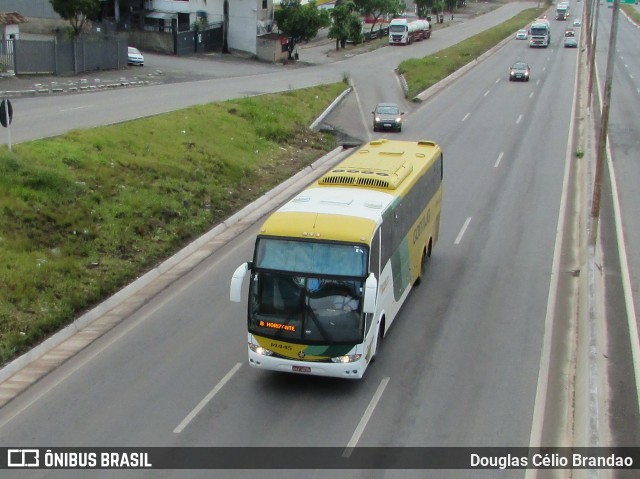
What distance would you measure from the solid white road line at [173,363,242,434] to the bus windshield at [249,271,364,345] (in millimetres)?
1546

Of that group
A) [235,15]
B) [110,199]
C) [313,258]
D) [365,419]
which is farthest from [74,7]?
[365,419]

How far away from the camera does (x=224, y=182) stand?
29.0 metres

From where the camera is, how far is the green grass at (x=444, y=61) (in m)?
59.7

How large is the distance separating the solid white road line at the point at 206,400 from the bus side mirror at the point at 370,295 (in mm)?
3119

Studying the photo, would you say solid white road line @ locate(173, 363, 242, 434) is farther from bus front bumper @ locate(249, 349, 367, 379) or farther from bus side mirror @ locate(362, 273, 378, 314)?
bus side mirror @ locate(362, 273, 378, 314)

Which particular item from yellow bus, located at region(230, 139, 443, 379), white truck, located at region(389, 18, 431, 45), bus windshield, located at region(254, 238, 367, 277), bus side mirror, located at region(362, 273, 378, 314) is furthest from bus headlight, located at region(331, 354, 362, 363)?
white truck, located at region(389, 18, 431, 45)

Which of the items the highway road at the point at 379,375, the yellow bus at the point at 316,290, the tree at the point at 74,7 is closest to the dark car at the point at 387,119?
the highway road at the point at 379,375

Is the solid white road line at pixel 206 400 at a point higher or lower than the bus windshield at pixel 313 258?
lower

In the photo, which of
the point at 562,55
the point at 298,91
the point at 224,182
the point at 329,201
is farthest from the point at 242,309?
the point at 562,55

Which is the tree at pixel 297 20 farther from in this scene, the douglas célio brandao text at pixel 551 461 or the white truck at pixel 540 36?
the douglas célio brandao text at pixel 551 461

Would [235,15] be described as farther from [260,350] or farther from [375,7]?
[260,350]

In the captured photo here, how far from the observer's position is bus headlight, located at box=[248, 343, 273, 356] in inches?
578

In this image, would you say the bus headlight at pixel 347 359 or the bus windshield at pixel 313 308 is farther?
the bus headlight at pixel 347 359

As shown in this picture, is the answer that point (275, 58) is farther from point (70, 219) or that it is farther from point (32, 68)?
point (70, 219)
